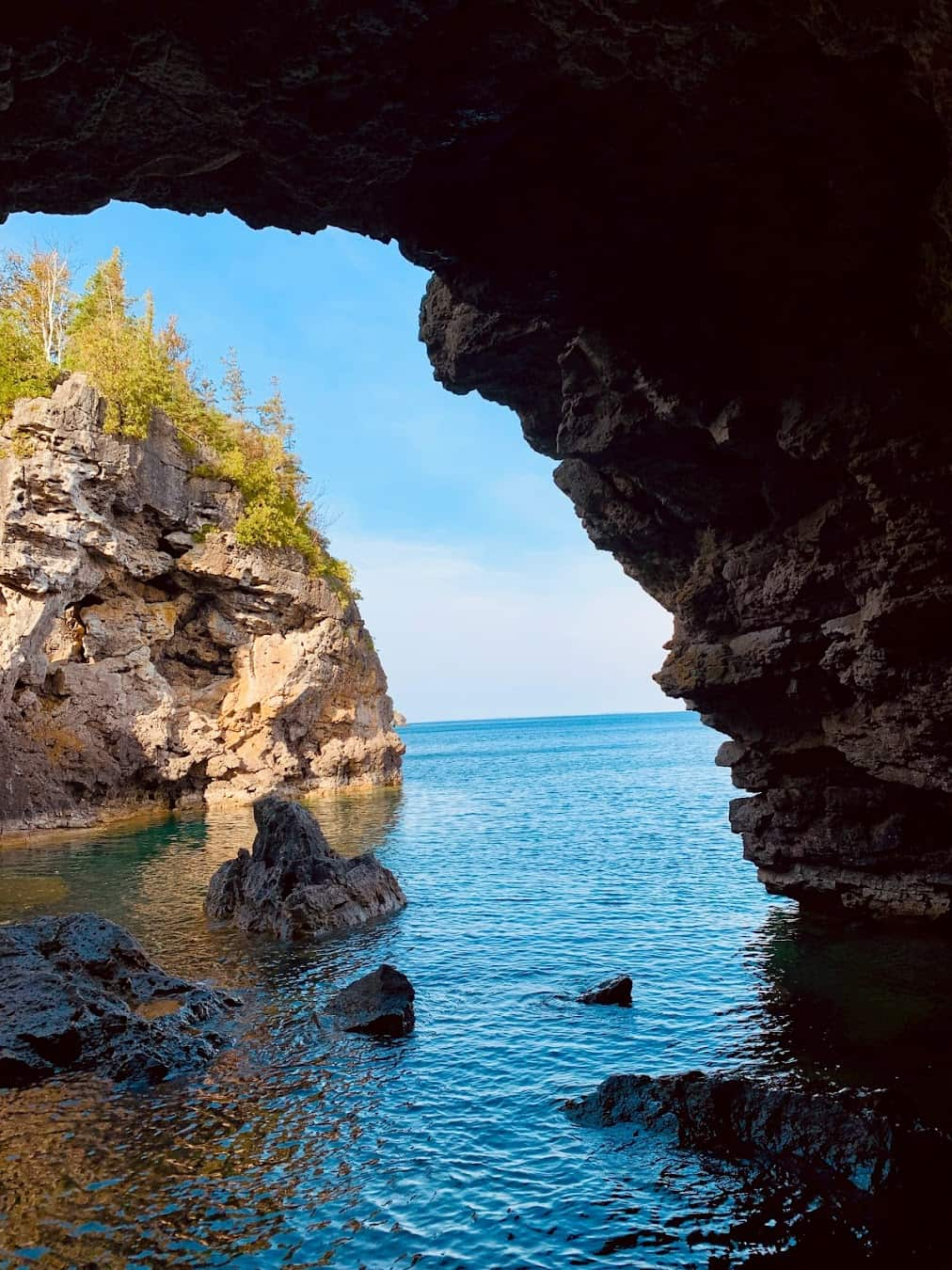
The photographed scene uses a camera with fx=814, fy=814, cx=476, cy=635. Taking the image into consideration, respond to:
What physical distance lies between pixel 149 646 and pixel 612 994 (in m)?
36.4

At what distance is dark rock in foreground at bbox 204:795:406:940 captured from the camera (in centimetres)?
1953

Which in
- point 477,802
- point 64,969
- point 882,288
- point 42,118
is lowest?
point 477,802

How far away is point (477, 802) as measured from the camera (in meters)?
50.9

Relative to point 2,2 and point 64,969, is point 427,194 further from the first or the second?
point 64,969

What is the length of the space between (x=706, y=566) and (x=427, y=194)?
8.94 m

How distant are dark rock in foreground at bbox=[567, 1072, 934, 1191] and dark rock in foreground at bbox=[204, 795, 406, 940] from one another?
10690 mm

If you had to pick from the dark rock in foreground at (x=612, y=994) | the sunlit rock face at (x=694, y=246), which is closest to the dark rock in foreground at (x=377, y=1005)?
the dark rock in foreground at (x=612, y=994)

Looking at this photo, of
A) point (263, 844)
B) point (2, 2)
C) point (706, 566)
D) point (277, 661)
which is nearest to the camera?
point (2, 2)

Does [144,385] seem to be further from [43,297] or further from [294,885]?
[294,885]

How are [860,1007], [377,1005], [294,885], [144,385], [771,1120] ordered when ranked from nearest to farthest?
[771,1120] < [860,1007] < [377,1005] < [294,885] < [144,385]

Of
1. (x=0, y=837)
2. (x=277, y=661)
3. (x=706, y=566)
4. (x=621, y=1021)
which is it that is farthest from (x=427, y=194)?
(x=277, y=661)

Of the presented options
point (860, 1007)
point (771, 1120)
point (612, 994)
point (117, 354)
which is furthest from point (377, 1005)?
point (117, 354)

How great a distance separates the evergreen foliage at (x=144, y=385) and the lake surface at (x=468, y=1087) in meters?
28.0

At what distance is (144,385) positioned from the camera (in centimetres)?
4303
